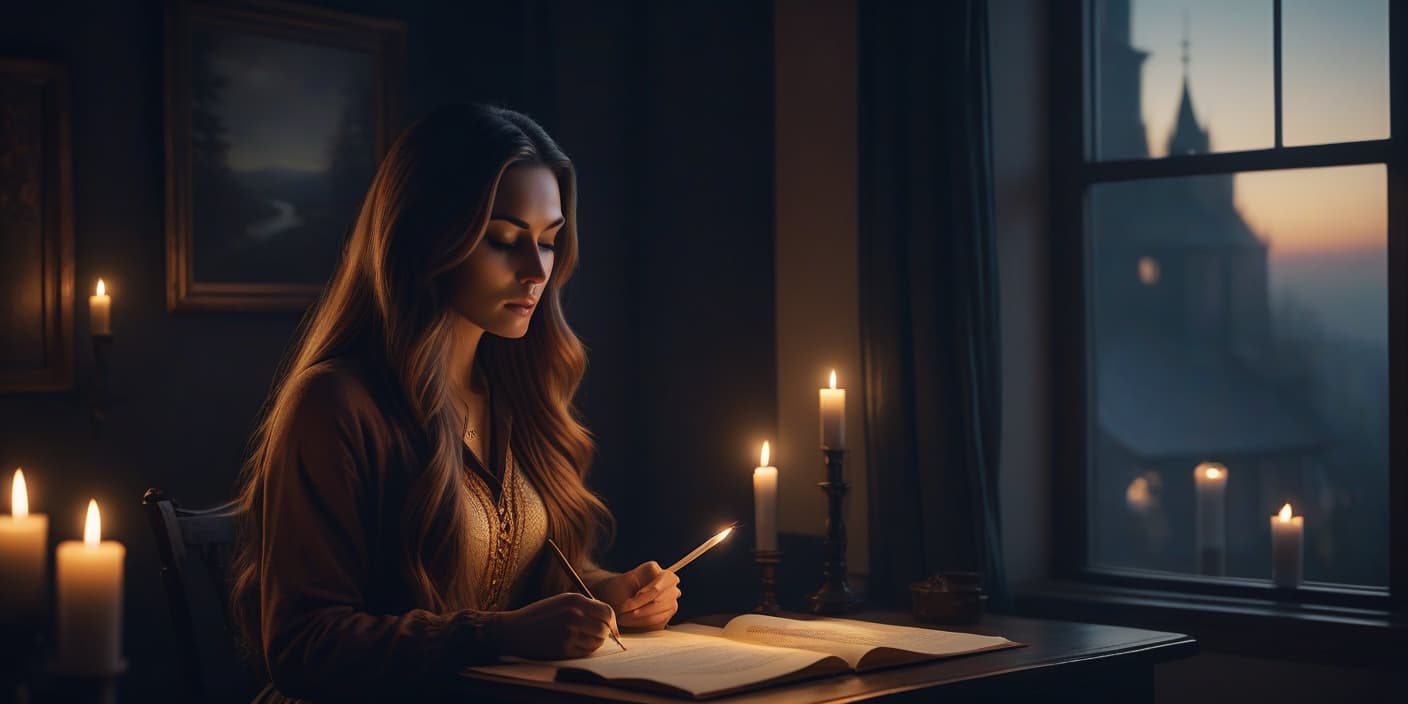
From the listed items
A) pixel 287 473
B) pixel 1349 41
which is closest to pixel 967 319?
pixel 1349 41

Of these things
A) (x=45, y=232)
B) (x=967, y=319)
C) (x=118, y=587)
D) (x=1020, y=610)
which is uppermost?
(x=45, y=232)

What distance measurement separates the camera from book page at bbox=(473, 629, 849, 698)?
174cm

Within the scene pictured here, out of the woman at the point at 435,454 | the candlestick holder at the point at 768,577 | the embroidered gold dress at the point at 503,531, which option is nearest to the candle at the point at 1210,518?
the candlestick holder at the point at 768,577

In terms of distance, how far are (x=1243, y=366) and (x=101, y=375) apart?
101 inches

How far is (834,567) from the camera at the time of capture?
258 cm

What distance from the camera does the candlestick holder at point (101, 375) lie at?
3426 mm

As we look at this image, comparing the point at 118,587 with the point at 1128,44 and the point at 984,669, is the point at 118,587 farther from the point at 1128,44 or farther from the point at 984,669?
the point at 1128,44

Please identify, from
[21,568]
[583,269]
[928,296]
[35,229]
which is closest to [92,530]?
[21,568]

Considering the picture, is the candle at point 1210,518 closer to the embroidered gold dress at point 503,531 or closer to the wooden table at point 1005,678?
the wooden table at point 1005,678

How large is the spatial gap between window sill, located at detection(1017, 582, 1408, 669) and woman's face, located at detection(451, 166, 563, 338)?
156 cm

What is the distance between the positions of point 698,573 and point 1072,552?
960mm

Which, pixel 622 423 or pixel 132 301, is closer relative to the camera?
pixel 132 301

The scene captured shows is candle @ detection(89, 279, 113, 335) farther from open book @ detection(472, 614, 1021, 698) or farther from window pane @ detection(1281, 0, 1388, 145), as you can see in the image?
window pane @ detection(1281, 0, 1388, 145)

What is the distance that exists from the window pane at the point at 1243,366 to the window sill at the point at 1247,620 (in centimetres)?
16
